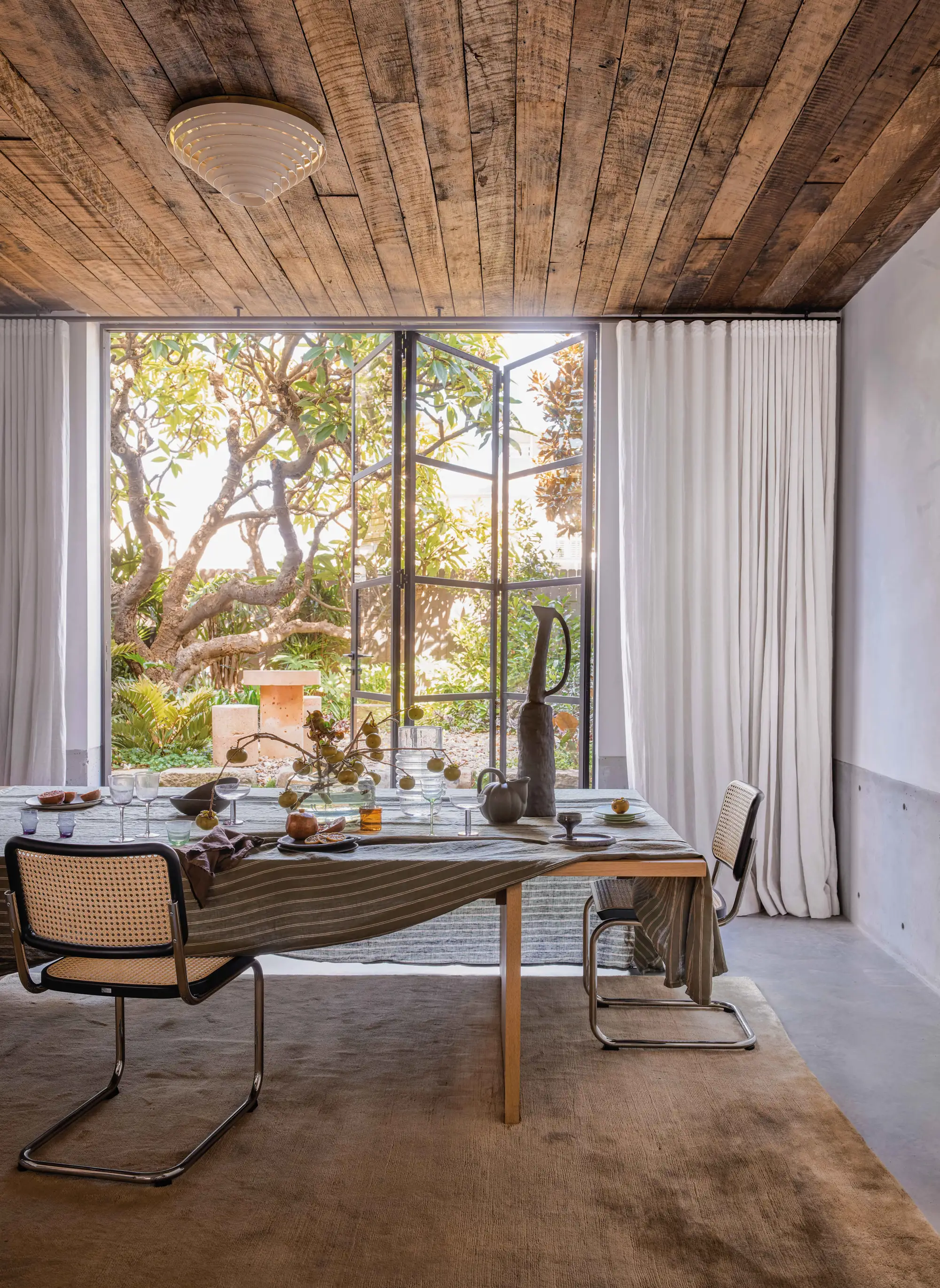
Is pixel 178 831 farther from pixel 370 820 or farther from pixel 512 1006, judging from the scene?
pixel 512 1006

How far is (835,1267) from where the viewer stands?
5.71ft

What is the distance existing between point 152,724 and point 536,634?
541 centimetres

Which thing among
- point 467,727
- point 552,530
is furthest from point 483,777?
point 552,530

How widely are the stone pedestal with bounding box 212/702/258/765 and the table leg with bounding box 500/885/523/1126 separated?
626 cm

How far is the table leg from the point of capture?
7.45 feet

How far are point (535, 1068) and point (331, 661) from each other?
7427 millimetres

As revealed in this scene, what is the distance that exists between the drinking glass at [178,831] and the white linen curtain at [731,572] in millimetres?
2223

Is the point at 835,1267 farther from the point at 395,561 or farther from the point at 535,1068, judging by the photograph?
the point at 395,561

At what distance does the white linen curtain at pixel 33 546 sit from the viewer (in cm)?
431

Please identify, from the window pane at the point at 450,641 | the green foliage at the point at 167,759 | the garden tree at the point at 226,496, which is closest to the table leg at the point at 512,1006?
the window pane at the point at 450,641

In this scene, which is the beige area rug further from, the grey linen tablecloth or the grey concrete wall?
the grey concrete wall

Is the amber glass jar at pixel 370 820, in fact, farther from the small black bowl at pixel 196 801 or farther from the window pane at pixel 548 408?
the window pane at pixel 548 408

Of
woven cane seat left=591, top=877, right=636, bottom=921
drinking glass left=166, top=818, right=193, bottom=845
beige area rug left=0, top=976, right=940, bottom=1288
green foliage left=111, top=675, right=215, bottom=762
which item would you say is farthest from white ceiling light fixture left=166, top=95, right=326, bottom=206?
green foliage left=111, top=675, right=215, bottom=762

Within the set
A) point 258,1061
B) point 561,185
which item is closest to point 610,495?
point 561,185
